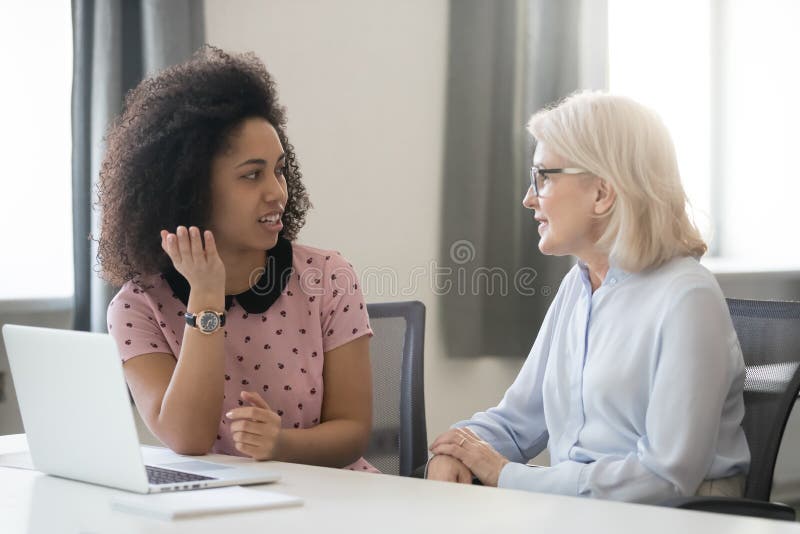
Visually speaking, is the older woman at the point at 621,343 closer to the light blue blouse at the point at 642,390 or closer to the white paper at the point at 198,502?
the light blue blouse at the point at 642,390

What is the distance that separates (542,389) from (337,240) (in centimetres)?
182

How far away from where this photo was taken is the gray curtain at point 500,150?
3762 mm

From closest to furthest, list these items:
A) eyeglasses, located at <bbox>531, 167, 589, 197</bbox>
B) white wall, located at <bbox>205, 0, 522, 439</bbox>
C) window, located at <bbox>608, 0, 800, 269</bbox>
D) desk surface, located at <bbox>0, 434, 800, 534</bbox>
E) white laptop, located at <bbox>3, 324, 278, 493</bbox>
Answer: desk surface, located at <bbox>0, 434, 800, 534</bbox> < white laptop, located at <bbox>3, 324, 278, 493</bbox> < eyeglasses, located at <bbox>531, 167, 589, 197</bbox> < white wall, located at <bbox>205, 0, 522, 439</bbox> < window, located at <bbox>608, 0, 800, 269</bbox>

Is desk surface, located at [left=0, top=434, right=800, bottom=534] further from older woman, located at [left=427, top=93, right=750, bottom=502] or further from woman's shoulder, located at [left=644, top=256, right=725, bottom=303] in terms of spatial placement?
woman's shoulder, located at [left=644, top=256, right=725, bottom=303]

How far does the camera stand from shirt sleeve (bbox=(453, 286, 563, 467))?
6.81 feet

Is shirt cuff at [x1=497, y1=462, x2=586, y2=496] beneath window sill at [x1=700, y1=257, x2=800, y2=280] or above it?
beneath

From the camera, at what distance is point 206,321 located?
188 centimetres

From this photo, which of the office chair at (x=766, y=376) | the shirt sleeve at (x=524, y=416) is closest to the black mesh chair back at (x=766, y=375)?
the office chair at (x=766, y=376)

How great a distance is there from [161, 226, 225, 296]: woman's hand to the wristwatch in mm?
41

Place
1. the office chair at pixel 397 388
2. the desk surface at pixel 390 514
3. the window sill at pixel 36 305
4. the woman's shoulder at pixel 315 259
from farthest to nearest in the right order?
1. the window sill at pixel 36 305
2. the office chair at pixel 397 388
3. the woman's shoulder at pixel 315 259
4. the desk surface at pixel 390 514

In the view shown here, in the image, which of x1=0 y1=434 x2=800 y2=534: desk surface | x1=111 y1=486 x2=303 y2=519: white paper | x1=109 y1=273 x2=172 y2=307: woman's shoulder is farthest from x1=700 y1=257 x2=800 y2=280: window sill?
x1=111 y1=486 x2=303 y2=519: white paper

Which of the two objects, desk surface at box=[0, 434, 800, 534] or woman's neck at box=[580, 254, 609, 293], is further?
woman's neck at box=[580, 254, 609, 293]

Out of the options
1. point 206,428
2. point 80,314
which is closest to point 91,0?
point 80,314

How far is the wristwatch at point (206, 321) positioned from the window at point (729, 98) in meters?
2.67
